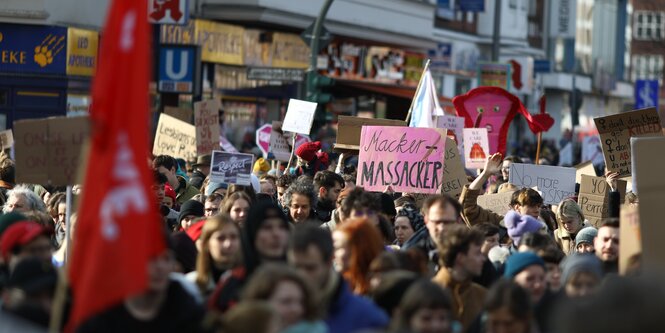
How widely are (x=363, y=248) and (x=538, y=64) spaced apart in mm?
53224

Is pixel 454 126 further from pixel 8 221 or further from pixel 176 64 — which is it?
pixel 8 221

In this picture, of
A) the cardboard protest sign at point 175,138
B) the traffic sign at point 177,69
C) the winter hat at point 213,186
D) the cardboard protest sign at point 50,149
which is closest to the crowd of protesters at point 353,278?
the cardboard protest sign at point 50,149

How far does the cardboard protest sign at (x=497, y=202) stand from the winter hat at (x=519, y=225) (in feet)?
8.20

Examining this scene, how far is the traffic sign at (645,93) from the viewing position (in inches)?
2044

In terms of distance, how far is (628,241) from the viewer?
807cm

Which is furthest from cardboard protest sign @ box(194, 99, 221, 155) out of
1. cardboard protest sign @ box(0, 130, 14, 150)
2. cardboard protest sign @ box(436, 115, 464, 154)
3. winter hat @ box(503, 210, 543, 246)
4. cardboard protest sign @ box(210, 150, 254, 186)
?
winter hat @ box(503, 210, 543, 246)

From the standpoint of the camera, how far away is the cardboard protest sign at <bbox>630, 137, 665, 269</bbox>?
25.1ft

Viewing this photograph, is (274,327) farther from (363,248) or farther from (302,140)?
(302,140)

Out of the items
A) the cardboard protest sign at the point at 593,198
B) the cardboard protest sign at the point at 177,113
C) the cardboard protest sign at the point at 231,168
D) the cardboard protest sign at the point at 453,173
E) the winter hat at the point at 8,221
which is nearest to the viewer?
the winter hat at the point at 8,221

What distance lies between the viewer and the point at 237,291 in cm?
692

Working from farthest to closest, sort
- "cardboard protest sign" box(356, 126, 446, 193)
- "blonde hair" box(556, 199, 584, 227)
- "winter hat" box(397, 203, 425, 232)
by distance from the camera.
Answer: "cardboard protest sign" box(356, 126, 446, 193), "blonde hair" box(556, 199, 584, 227), "winter hat" box(397, 203, 425, 232)

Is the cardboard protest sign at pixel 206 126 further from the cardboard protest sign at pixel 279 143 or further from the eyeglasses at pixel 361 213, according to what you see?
the eyeglasses at pixel 361 213

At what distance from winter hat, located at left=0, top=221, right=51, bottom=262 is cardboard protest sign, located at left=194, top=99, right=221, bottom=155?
10.4 m

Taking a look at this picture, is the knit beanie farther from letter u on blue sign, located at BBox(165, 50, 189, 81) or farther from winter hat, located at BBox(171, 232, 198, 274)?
letter u on blue sign, located at BBox(165, 50, 189, 81)
